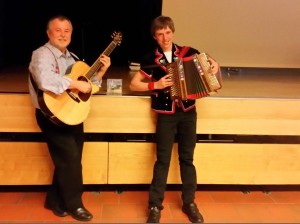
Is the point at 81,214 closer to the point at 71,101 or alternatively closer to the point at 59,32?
the point at 71,101

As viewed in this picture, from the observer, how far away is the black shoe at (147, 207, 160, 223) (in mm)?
2057

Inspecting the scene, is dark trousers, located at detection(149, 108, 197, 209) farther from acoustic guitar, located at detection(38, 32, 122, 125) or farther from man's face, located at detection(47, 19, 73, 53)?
man's face, located at detection(47, 19, 73, 53)

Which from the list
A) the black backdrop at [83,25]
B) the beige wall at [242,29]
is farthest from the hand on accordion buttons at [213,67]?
the black backdrop at [83,25]

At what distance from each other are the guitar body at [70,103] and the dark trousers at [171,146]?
0.47 metres

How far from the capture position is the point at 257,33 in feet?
9.77

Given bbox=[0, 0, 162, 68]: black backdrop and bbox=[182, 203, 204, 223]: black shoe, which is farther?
bbox=[0, 0, 162, 68]: black backdrop

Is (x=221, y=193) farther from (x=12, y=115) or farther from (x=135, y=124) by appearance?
(x=12, y=115)

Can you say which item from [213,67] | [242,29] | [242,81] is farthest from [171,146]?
[242,29]

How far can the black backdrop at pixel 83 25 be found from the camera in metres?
3.07

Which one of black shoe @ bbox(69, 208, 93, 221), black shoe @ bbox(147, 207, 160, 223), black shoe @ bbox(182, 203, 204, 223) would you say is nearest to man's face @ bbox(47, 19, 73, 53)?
black shoe @ bbox(69, 208, 93, 221)

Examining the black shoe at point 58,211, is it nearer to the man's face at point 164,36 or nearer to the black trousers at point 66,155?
the black trousers at point 66,155

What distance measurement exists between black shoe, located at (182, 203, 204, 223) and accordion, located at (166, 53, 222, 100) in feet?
2.43

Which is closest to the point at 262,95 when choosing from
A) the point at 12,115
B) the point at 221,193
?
the point at 221,193

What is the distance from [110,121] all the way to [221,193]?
1.02 metres
